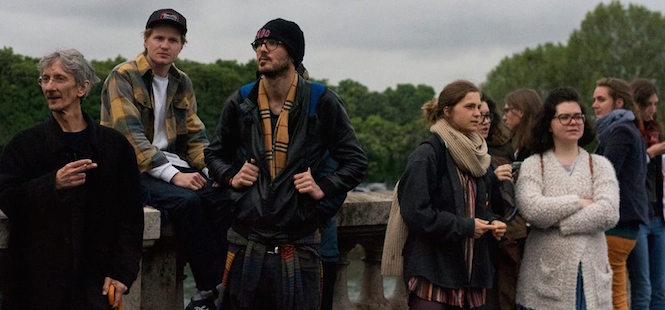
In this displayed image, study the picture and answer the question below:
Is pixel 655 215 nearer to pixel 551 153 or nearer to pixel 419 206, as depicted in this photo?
pixel 551 153

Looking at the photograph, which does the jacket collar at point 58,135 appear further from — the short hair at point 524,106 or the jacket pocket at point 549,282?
the short hair at point 524,106

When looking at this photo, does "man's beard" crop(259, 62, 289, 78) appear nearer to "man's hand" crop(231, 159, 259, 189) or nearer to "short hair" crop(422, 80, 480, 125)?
"man's hand" crop(231, 159, 259, 189)

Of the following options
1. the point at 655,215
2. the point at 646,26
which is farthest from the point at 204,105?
the point at 655,215

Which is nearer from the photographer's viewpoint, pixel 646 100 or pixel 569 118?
pixel 569 118

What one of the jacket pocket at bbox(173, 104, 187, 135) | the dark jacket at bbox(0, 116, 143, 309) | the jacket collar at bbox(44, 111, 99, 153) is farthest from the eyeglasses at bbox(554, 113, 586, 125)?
the jacket collar at bbox(44, 111, 99, 153)

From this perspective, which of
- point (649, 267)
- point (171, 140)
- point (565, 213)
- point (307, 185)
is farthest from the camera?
point (649, 267)

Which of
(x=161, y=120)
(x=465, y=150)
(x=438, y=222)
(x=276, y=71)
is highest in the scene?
(x=276, y=71)

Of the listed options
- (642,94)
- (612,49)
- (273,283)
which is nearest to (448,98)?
(273,283)

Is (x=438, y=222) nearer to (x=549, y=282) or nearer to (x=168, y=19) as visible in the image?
(x=549, y=282)

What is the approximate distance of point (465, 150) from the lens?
15.9ft

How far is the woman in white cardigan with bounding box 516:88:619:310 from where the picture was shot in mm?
5285

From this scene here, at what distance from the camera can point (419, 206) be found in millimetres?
4715

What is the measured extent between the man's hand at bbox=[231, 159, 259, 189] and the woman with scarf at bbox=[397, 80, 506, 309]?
80cm

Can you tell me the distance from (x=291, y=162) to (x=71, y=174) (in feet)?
3.19
